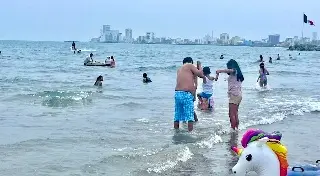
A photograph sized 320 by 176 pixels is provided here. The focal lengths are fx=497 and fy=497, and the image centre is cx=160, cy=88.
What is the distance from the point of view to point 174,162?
25.3ft

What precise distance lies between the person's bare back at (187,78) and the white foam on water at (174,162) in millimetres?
1785

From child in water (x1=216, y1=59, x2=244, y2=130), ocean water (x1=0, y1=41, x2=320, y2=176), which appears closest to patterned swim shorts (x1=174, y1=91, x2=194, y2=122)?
ocean water (x1=0, y1=41, x2=320, y2=176)

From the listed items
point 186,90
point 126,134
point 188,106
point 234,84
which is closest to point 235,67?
point 234,84

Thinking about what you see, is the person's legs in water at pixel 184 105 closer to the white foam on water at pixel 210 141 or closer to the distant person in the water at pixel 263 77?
the white foam on water at pixel 210 141

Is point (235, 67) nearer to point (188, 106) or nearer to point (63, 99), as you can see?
point (188, 106)

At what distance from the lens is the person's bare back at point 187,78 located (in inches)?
394

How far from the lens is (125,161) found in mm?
7867

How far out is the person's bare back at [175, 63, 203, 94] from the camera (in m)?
10.0

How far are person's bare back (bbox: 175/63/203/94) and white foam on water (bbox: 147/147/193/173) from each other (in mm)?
1785

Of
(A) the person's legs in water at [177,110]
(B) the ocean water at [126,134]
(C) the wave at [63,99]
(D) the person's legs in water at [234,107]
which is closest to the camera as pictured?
(B) the ocean water at [126,134]

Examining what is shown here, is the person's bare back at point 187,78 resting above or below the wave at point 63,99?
above

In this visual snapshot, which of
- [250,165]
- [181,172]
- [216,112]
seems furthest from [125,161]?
[216,112]

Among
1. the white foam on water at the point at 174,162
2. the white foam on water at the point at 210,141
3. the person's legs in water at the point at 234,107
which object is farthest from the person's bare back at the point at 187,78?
the white foam on water at the point at 174,162

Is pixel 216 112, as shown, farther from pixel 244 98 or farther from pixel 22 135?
pixel 22 135
